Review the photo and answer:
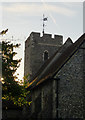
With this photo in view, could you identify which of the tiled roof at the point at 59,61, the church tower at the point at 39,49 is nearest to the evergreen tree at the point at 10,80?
the tiled roof at the point at 59,61

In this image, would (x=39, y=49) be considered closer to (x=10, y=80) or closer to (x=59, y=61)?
(x=59, y=61)

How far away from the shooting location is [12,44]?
20016 mm

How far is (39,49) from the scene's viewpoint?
3338 centimetres

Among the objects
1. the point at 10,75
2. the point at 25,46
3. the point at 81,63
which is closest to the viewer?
the point at 81,63

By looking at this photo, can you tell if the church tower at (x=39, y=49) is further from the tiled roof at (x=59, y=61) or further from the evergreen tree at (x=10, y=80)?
the evergreen tree at (x=10, y=80)

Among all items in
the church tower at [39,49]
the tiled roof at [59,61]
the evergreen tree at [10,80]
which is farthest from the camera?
the church tower at [39,49]

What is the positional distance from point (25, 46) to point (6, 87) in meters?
20.0

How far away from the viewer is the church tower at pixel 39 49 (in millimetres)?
32688

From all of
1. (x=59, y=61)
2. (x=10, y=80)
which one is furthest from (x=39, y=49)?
(x=10, y=80)

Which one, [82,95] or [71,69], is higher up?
[71,69]

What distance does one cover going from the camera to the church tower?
1287 inches

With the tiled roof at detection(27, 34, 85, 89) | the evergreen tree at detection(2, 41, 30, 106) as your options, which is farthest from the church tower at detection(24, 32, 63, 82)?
the evergreen tree at detection(2, 41, 30, 106)

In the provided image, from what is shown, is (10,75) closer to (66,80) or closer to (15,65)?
(15,65)

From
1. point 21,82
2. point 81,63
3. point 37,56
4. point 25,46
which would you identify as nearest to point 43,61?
point 37,56
